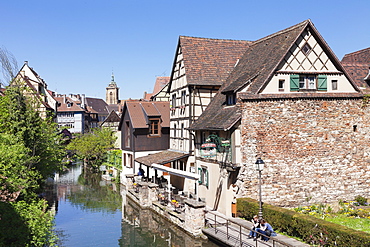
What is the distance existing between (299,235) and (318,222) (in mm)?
1387

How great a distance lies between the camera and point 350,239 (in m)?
12.8

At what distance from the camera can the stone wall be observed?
65.0 feet

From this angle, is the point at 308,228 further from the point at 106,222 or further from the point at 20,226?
the point at 106,222

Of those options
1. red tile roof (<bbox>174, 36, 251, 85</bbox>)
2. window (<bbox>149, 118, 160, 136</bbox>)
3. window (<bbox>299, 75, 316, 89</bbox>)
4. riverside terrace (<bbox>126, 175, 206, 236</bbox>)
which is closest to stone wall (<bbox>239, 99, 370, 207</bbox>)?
window (<bbox>299, 75, 316, 89</bbox>)

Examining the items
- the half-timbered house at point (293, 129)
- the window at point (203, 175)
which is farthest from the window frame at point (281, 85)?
the window at point (203, 175)

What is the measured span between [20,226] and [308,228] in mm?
10537

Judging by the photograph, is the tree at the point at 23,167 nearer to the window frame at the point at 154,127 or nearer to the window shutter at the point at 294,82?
the window frame at the point at 154,127

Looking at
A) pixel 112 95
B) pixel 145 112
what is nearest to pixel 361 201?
pixel 145 112

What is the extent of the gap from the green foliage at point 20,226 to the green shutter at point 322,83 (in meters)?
15.0

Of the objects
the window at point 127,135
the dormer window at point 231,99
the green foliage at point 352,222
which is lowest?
the green foliage at point 352,222

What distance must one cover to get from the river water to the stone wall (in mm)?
4766

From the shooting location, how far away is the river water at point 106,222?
60.5ft

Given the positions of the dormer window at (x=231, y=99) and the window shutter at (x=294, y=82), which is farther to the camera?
the dormer window at (x=231, y=99)

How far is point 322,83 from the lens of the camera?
20609 mm
